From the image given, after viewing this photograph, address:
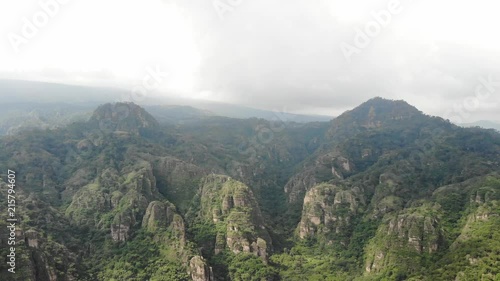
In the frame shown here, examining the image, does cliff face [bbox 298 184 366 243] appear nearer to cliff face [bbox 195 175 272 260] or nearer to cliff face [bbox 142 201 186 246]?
cliff face [bbox 195 175 272 260]

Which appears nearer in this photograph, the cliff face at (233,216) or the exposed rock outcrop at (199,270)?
the exposed rock outcrop at (199,270)

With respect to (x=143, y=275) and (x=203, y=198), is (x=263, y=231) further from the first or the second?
(x=143, y=275)

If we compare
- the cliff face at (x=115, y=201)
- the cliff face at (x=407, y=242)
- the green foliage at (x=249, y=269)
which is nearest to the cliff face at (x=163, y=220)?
the cliff face at (x=115, y=201)

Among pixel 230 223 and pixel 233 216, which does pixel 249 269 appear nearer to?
pixel 230 223

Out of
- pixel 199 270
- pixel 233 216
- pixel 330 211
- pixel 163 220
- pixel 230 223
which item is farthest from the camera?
pixel 330 211

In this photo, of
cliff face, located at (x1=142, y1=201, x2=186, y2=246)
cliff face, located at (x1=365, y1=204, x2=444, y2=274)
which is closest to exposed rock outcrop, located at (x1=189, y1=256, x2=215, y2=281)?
cliff face, located at (x1=142, y1=201, x2=186, y2=246)

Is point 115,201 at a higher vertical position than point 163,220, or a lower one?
higher

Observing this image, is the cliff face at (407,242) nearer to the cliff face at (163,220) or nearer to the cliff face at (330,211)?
the cliff face at (330,211)

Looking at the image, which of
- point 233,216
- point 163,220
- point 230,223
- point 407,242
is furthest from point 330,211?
point 163,220

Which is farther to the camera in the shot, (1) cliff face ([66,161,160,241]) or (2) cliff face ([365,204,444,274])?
(1) cliff face ([66,161,160,241])
